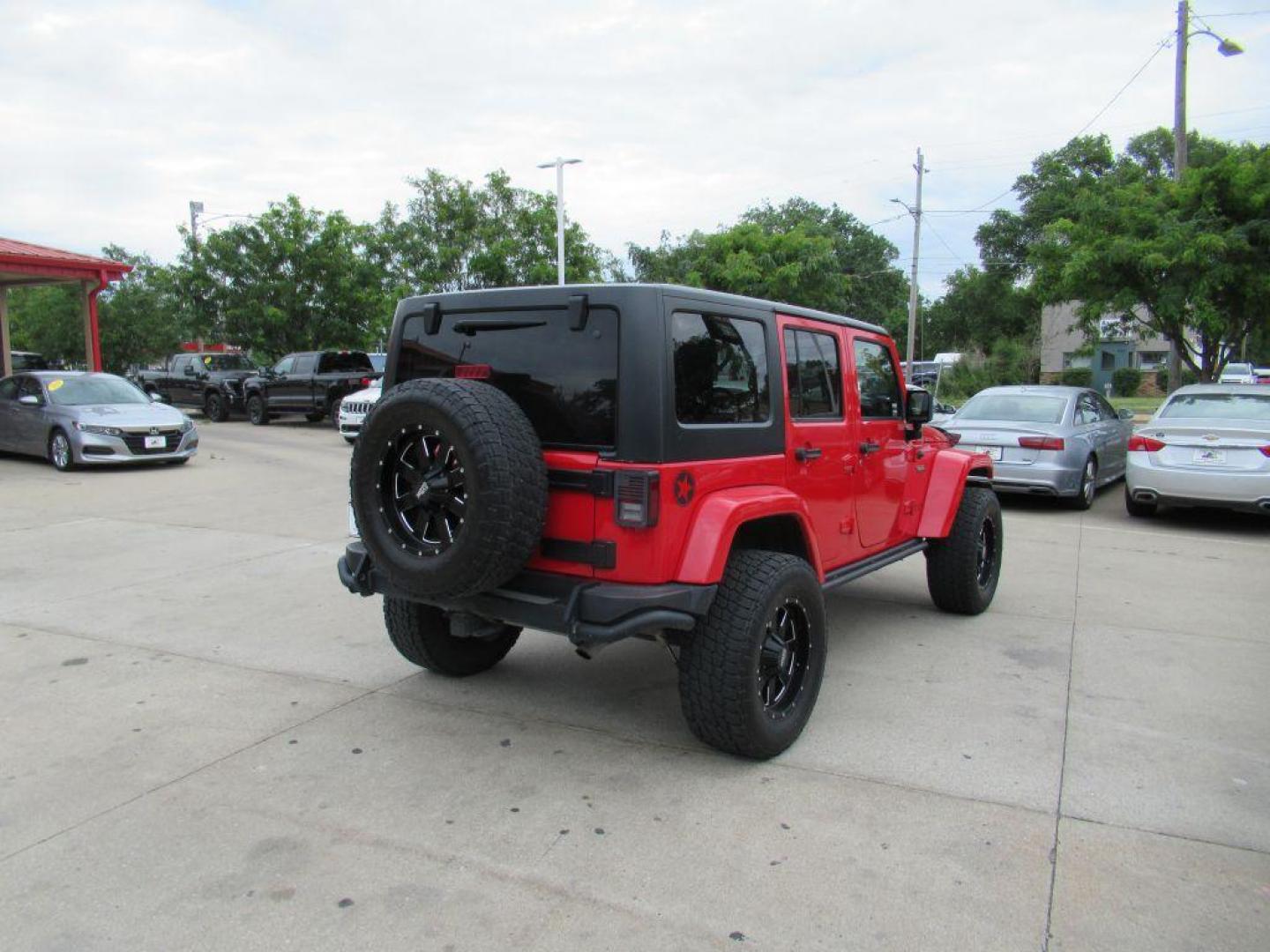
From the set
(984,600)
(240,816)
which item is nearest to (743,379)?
(240,816)

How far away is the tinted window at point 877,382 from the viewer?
5246 mm

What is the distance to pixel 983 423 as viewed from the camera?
10961 millimetres

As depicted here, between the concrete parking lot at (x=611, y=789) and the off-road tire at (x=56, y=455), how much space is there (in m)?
7.73

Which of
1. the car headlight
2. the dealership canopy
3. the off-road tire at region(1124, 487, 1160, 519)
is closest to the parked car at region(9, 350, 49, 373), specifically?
the dealership canopy

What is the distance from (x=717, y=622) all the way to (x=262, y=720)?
7.24 ft

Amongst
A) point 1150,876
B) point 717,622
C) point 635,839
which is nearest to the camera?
point 1150,876

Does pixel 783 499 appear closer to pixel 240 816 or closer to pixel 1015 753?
pixel 1015 753

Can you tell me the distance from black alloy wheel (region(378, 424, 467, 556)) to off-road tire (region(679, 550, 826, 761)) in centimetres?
107

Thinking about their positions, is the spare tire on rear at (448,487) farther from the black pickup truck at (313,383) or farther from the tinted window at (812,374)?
the black pickup truck at (313,383)

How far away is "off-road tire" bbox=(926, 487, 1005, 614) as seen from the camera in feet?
19.4

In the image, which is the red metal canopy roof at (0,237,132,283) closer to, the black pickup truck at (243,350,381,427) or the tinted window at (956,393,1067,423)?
the black pickup truck at (243,350,381,427)

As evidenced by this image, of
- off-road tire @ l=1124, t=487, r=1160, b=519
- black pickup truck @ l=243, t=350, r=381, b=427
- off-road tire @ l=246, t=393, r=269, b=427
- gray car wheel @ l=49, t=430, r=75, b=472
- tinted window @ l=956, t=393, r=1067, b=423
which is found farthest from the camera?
off-road tire @ l=246, t=393, r=269, b=427

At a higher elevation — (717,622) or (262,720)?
(717,622)

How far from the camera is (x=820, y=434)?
4613 mm
